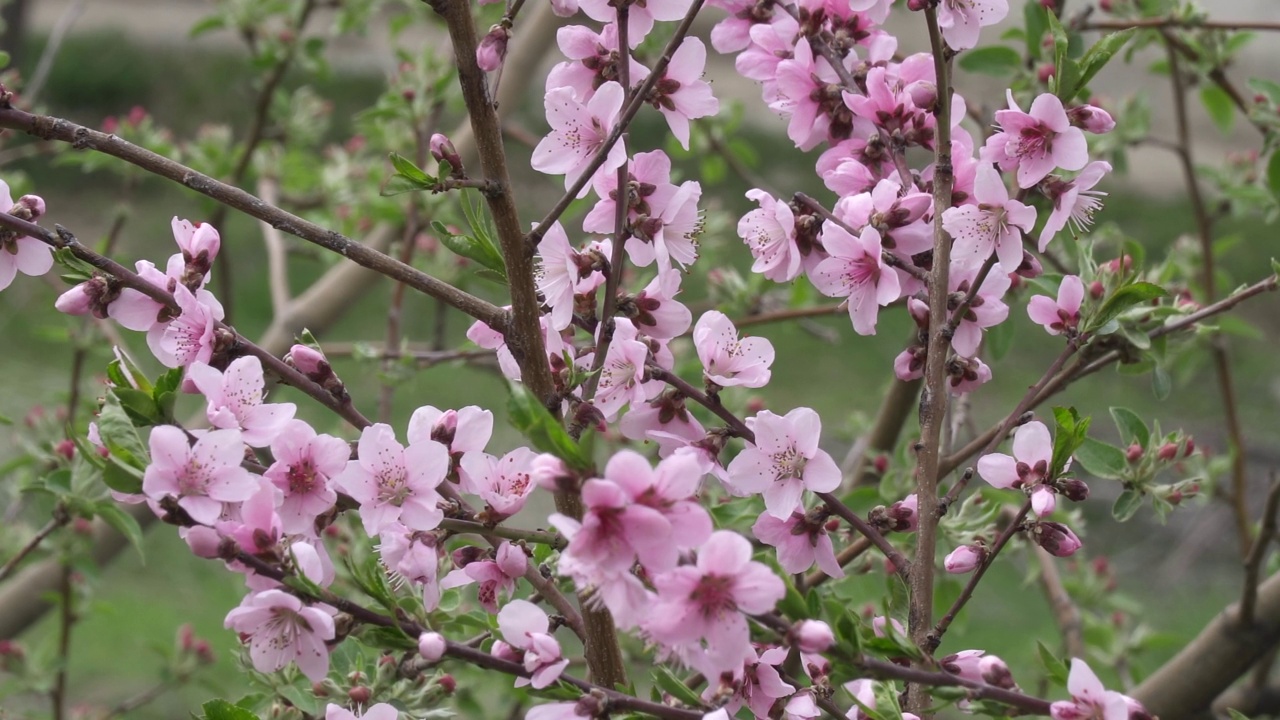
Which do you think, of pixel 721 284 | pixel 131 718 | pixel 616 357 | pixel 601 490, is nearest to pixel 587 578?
pixel 601 490

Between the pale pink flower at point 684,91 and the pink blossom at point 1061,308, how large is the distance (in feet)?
0.96

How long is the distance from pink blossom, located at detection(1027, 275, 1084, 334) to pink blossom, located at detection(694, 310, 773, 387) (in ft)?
0.71

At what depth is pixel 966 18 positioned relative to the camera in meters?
0.88

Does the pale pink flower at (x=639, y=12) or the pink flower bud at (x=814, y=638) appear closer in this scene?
the pink flower bud at (x=814, y=638)

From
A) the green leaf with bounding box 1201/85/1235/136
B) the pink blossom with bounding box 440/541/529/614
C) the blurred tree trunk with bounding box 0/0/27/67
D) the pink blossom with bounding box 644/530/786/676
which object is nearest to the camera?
the pink blossom with bounding box 644/530/786/676

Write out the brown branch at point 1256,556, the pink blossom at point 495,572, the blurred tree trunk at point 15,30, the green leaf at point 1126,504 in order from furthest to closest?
the blurred tree trunk at point 15,30 < the brown branch at point 1256,556 < the green leaf at point 1126,504 < the pink blossom at point 495,572

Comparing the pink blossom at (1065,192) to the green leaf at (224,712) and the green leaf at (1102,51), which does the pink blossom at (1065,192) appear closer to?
the green leaf at (1102,51)

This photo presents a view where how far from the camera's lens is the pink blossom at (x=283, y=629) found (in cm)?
66

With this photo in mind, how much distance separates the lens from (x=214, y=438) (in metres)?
0.65

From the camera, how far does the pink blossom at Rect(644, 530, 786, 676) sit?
588 millimetres

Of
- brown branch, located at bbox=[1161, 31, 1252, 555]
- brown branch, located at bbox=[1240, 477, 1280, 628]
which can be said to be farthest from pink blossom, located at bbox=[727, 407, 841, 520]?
brown branch, located at bbox=[1161, 31, 1252, 555]

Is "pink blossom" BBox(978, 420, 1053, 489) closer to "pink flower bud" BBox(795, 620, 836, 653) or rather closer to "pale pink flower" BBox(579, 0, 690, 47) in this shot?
"pink flower bud" BBox(795, 620, 836, 653)

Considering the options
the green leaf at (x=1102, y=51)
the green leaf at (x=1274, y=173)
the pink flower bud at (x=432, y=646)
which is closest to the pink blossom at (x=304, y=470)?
the pink flower bud at (x=432, y=646)

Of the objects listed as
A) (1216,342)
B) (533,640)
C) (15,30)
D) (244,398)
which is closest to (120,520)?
(244,398)
